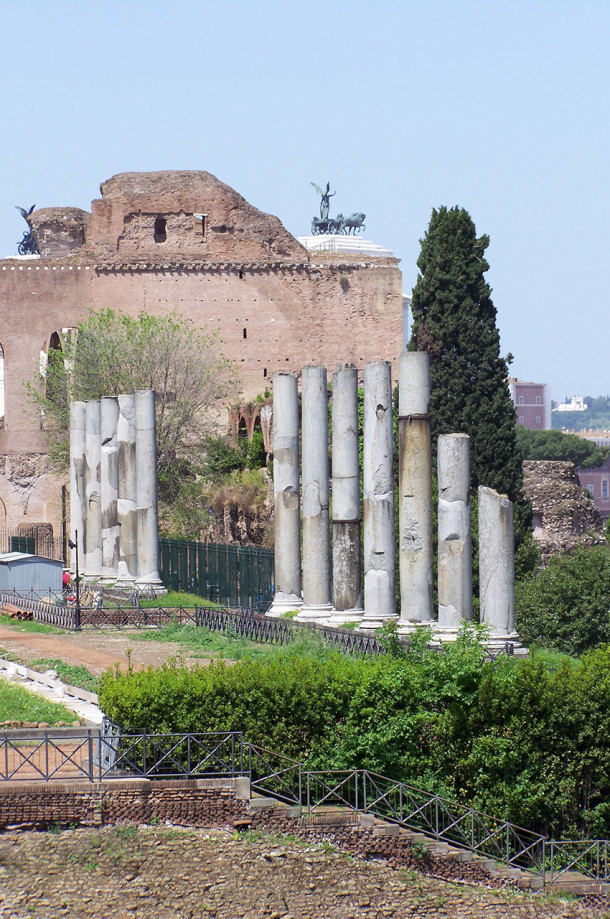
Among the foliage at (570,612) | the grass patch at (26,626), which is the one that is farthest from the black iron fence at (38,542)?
the foliage at (570,612)

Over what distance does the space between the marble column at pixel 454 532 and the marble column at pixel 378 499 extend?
6.47 feet

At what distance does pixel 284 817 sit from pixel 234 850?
71 cm

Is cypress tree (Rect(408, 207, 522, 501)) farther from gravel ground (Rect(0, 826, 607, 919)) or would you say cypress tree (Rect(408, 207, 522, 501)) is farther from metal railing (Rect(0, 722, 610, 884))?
gravel ground (Rect(0, 826, 607, 919))

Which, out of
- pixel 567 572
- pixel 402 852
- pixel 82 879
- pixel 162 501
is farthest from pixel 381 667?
pixel 162 501

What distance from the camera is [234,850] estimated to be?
15422 mm

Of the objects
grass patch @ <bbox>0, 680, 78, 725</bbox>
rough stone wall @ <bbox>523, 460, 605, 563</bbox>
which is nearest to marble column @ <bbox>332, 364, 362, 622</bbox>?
grass patch @ <bbox>0, 680, 78, 725</bbox>

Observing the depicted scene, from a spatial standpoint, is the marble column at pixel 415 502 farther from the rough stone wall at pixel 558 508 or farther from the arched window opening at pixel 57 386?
the arched window opening at pixel 57 386

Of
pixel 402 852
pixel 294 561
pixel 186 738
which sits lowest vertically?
pixel 402 852

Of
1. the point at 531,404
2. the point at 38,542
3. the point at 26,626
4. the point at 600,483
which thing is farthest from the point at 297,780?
the point at 531,404

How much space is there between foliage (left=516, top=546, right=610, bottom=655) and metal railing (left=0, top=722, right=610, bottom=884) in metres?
10.4

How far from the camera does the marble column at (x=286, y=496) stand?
87.2ft

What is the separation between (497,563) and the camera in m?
21.6

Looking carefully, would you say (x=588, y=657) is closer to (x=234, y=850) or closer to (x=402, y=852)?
(x=402, y=852)

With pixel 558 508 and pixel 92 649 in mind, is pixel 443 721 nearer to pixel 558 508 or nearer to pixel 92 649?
pixel 92 649
